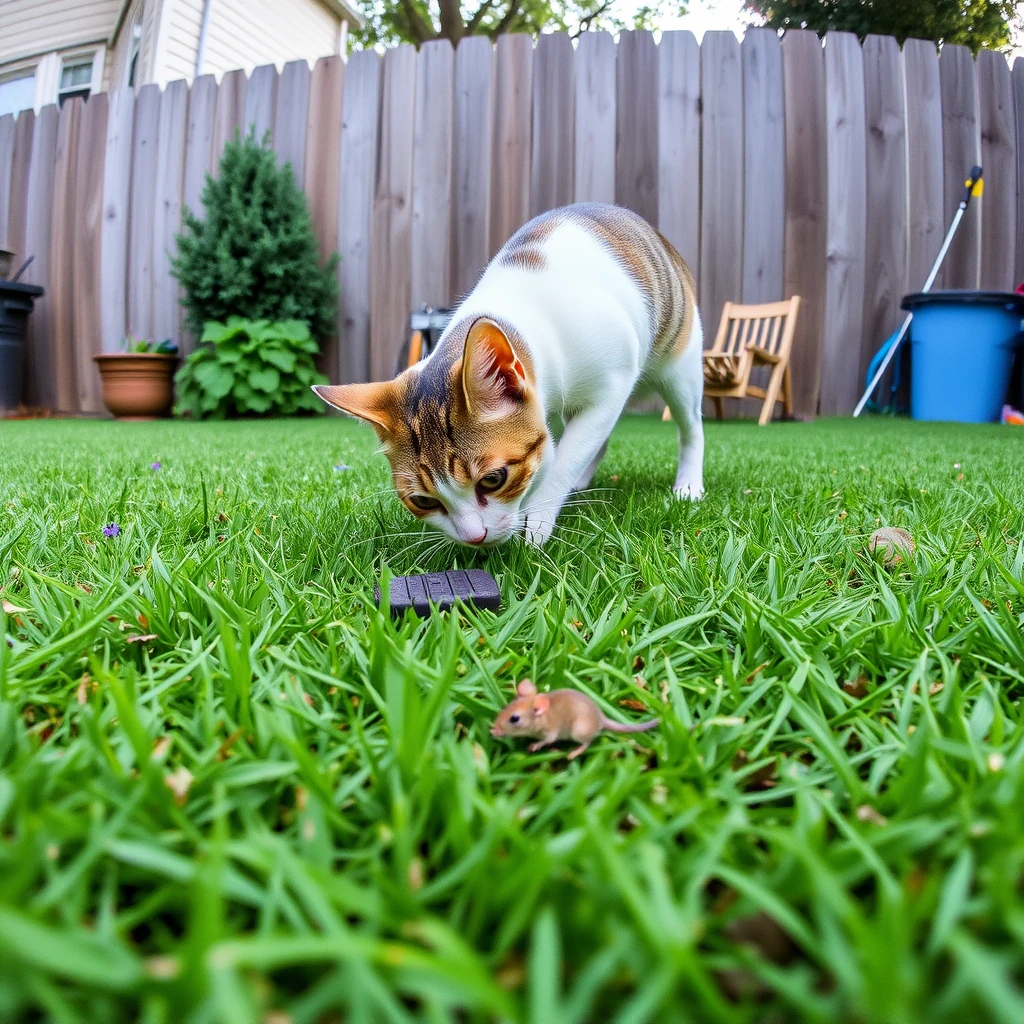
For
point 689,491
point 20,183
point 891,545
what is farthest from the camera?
point 20,183

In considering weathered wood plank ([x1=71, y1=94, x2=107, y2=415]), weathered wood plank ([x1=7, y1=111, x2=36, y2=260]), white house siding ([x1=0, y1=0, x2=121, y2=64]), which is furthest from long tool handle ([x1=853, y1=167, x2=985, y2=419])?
white house siding ([x1=0, y1=0, x2=121, y2=64])

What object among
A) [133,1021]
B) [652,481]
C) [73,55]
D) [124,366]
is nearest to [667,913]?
[133,1021]

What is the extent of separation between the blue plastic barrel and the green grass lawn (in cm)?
481

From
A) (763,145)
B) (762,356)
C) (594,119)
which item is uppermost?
(594,119)

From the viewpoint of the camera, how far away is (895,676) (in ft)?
3.31

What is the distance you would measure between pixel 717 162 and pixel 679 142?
35 cm

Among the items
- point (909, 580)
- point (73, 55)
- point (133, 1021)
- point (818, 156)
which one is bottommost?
point (133, 1021)

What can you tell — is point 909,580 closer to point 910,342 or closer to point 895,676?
point 895,676

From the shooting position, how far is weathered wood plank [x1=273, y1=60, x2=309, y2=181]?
6.82m

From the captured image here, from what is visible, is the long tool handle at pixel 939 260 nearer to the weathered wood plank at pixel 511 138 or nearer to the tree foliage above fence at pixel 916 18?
the weathered wood plank at pixel 511 138

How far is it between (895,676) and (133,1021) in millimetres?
925

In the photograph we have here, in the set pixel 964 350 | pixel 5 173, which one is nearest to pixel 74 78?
pixel 5 173

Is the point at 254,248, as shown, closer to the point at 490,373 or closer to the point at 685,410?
the point at 685,410

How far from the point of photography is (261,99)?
6969 mm
